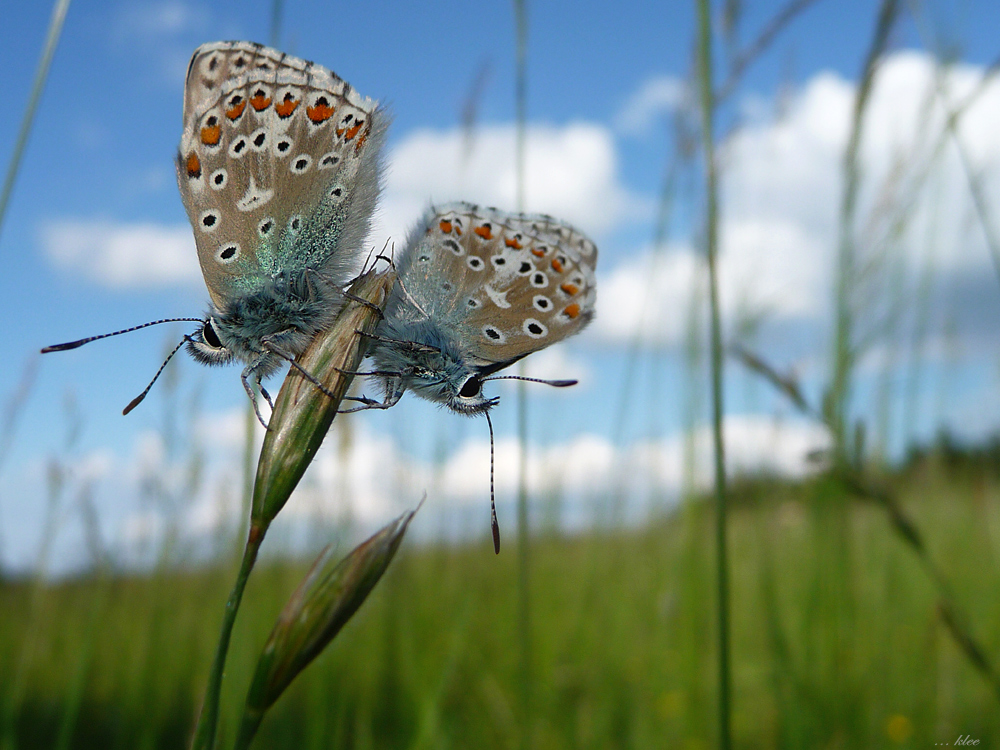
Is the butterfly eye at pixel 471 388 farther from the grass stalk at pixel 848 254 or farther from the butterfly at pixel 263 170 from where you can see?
the grass stalk at pixel 848 254

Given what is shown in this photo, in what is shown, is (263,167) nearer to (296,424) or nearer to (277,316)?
(277,316)

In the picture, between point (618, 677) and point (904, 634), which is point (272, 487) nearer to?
point (618, 677)

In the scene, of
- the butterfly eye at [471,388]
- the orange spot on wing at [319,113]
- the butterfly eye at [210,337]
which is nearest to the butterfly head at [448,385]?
the butterfly eye at [471,388]

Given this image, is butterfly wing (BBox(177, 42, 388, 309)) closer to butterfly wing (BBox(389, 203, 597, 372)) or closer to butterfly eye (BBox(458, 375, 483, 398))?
butterfly wing (BBox(389, 203, 597, 372))

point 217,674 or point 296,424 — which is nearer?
point 217,674

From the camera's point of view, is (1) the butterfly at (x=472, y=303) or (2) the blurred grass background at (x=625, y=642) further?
(2) the blurred grass background at (x=625, y=642)

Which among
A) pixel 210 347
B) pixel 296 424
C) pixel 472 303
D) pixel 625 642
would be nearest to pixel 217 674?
pixel 296 424

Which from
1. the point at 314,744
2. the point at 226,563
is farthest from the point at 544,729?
the point at 226,563
